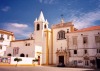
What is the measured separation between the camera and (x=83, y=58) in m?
41.3

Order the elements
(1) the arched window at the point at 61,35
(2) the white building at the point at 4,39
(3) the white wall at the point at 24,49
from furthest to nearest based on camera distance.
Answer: (2) the white building at the point at 4,39, (1) the arched window at the point at 61,35, (3) the white wall at the point at 24,49

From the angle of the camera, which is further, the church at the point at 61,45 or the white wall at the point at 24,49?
the white wall at the point at 24,49

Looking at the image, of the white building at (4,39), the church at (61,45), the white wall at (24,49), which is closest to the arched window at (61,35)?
the church at (61,45)

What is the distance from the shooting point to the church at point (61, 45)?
134 feet

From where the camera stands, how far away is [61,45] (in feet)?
156

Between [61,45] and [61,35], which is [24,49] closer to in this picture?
[61,45]

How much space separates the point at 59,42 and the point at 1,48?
19141mm

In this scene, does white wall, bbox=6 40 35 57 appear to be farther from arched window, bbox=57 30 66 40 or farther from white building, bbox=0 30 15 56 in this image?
arched window, bbox=57 30 66 40

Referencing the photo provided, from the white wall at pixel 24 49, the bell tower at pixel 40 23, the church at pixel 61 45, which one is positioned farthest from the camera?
the bell tower at pixel 40 23

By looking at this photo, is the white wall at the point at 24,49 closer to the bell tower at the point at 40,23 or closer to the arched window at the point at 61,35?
the bell tower at the point at 40,23

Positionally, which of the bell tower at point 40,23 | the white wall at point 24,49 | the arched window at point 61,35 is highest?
the bell tower at point 40,23

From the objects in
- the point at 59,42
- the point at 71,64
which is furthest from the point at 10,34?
the point at 71,64

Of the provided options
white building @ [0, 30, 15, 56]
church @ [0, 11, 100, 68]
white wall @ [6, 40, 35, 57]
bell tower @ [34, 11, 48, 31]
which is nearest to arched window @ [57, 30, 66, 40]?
church @ [0, 11, 100, 68]

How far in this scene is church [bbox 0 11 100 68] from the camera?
40.7 m
